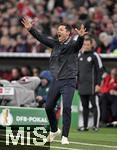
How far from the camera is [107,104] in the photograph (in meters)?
17.0

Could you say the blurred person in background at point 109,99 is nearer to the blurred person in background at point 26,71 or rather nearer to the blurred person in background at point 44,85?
the blurred person in background at point 44,85

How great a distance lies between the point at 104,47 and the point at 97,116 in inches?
145

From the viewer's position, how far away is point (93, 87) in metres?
15.2

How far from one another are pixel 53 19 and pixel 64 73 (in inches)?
408

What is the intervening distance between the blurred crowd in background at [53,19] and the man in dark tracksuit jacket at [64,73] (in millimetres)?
6563

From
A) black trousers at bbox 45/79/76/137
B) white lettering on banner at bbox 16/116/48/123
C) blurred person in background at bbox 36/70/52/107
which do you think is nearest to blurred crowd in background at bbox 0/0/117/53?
blurred person in background at bbox 36/70/52/107

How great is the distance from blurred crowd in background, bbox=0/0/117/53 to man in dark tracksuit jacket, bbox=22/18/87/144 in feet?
21.5

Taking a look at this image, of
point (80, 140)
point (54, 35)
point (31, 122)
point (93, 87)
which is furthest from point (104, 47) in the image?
point (80, 140)

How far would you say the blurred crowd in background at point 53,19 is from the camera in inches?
756

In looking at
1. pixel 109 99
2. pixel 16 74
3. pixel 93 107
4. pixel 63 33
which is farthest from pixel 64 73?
pixel 16 74

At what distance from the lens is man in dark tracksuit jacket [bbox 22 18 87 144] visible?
11.4m

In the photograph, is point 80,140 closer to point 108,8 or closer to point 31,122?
point 31,122

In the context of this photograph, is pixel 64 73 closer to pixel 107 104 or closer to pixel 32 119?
pixel 32 119

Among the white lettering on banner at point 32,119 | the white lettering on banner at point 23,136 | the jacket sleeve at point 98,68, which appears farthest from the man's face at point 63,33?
the jacket sleeve at point 98,68
